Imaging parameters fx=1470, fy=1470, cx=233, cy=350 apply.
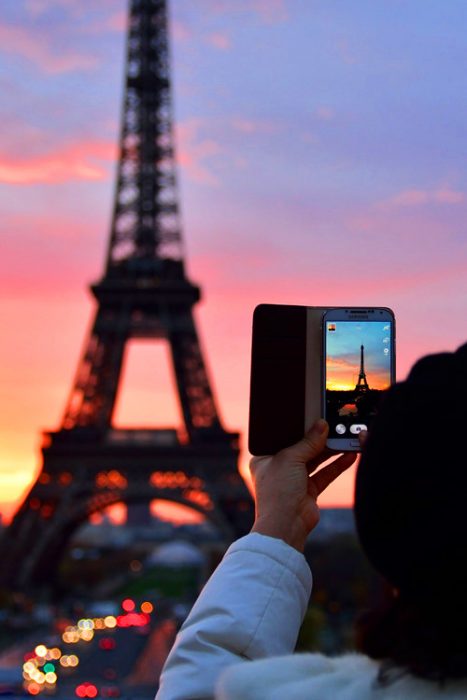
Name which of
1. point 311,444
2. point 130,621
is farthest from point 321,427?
point 130,621

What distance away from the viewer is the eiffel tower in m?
59.2

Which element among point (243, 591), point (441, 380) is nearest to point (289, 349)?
point (243, 591)

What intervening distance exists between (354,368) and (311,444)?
36cm

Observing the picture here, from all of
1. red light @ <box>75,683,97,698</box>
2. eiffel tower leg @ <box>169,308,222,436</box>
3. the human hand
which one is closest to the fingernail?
the human hand

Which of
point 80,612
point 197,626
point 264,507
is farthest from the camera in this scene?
point 80,612

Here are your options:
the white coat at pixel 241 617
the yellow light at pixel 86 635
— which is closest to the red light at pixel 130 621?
the yellow light at pixel 86 635

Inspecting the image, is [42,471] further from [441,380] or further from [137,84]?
[441,380]

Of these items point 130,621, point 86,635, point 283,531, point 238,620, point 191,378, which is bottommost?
point 130,621

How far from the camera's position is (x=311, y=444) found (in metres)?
3.29

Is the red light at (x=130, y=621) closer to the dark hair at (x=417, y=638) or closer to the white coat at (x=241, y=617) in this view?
the white coat at (x=241, y=617)

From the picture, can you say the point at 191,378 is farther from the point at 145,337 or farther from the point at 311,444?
the point at 311,444

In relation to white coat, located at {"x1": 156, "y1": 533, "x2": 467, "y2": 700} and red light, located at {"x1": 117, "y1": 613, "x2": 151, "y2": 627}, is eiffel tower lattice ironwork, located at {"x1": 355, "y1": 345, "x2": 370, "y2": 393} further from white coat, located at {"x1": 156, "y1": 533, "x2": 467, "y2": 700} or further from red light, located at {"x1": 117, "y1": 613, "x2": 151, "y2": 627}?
red light, located at {"x1": 117, "y1": 613, "x2": 151, "y2": 627}

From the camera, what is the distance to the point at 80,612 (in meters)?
72.2

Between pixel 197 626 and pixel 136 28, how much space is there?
58.8 meters
